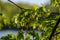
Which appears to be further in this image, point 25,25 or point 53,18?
point 25,25

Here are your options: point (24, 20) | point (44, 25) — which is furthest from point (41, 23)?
point (24, 20)

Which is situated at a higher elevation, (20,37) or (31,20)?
(31,20)

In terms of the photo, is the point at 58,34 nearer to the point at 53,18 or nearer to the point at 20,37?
the point at 53,18

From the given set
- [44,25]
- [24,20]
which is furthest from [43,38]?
[24,20]

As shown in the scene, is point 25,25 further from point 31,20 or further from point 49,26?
point 49,26

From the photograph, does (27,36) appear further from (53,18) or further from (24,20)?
(53,18)

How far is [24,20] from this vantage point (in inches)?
63.4

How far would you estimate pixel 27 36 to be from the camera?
160cm

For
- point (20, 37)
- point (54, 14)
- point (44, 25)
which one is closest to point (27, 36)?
point (20, 37)

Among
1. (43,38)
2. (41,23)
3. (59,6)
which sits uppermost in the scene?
(59,6)

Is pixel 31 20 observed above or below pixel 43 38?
above

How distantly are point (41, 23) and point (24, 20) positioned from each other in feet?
0.46

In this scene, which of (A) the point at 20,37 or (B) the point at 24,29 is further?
(B) the point at 24,29

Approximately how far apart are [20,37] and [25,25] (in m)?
0.11
